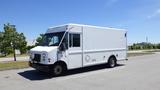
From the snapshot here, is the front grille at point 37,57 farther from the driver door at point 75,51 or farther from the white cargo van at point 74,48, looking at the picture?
the driver door at point 75,51

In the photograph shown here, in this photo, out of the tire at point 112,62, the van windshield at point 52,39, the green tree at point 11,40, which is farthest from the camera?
the green tree at point 11,40

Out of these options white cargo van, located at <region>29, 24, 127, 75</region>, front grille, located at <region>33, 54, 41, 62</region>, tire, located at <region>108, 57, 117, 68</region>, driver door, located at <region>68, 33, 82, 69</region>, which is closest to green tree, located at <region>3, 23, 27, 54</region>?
white cargo van, located at <region>29, 24, 127, 75</region>

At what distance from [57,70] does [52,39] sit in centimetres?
191

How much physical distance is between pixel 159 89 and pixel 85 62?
18.2ft

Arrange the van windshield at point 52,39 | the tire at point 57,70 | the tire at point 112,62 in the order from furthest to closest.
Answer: the tire at point 112,62
the van windshield at point 52,39
the tire at point 57,70

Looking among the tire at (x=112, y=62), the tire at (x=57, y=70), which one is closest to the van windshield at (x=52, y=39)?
the tire at (x=57, y=70)

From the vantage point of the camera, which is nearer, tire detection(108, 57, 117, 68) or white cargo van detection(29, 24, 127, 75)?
white cargo van detection(29, 24, 127, 75)

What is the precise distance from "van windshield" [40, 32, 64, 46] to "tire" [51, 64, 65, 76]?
1.21 metres

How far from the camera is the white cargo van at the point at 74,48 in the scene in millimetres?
11383

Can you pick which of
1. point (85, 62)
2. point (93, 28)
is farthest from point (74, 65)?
point (93, 28)

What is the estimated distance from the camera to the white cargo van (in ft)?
37.3

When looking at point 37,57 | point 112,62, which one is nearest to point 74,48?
point 37,57

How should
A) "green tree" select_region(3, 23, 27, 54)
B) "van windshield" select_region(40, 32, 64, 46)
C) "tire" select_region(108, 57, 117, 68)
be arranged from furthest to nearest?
"green tree" select_region(3, 23, 27, 54), "tire" select_region(108, 57, 117, 68), "van windshield" select_region(40, 32, 64, 46)

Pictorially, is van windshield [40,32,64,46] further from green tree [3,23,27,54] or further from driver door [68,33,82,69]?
green tree [3,23,27,54]
